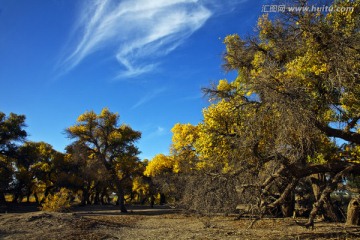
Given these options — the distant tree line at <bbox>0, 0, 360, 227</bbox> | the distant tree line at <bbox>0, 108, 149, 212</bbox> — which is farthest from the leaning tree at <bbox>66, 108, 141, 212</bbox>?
the distant tree line at <bbox>0, 0, 360, 227</bbox>

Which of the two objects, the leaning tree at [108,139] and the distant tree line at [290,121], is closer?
the distant tree line at [290,121]

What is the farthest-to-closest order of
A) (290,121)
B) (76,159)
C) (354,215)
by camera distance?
1. (76,159)
2. (354,215)
3. (290,121)

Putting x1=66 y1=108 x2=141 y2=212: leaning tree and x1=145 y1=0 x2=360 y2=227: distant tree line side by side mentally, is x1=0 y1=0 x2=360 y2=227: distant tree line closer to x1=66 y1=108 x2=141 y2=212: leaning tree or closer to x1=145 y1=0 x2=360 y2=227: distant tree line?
x1=145 y1=0 x2=360 y2=227: distant tree line

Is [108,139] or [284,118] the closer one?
[284,118]

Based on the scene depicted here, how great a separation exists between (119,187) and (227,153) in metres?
22.4

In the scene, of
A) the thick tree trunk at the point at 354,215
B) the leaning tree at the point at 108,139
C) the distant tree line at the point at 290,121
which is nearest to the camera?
the distant tree line at the point at 290,121

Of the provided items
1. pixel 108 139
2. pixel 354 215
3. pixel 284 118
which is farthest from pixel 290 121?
pixel 108 139

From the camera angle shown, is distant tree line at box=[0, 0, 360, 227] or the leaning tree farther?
the leaning tree

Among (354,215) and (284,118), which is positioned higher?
(284,118)

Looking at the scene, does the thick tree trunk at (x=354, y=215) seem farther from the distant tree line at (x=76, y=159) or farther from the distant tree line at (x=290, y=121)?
the distant tree line at (x=76, y=159)

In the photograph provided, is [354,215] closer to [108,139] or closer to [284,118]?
[284,118]

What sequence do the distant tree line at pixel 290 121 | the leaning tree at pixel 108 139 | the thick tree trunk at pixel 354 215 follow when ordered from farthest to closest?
1. the leaning tree at pixel 108 139
2. the thick tree trunk at pixel 354 215
3. the distant tree line at pixel 290 121

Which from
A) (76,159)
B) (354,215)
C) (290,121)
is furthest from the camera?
(76,159)

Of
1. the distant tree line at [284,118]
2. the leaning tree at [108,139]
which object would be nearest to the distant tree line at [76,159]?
the leaning tree at [108,139]
